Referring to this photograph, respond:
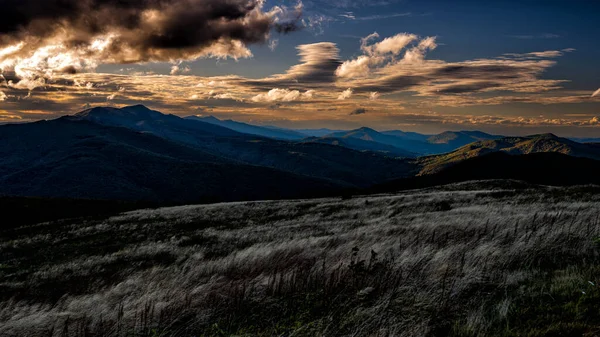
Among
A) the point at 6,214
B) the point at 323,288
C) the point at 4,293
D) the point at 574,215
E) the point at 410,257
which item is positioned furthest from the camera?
the point at 6,214


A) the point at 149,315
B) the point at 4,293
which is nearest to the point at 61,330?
the point at 149,315

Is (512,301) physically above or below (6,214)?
above

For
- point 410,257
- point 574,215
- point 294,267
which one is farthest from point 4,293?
point 574,215

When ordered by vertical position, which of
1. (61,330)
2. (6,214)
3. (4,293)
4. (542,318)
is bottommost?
(6,214)

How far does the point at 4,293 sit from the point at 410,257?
561 inches

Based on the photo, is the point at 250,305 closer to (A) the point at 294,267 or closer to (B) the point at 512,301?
(A) the point at 294,267

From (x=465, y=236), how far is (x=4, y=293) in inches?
617

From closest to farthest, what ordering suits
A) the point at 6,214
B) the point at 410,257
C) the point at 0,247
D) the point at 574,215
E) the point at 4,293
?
the point at 410,257
the point at 574,215
the point at 4,293
the point at 0,247
the point at 6,214

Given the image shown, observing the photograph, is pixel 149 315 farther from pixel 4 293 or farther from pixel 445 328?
pixel 4 293

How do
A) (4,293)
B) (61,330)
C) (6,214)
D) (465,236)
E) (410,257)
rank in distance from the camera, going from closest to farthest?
(61,330) < (410,257) < (465,236) < (4,293) < (6,214)

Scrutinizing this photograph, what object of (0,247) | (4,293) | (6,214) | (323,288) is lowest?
(6,214)

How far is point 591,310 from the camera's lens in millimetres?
4020

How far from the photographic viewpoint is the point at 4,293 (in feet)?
39.7

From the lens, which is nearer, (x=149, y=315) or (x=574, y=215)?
(x=149, y=315)
